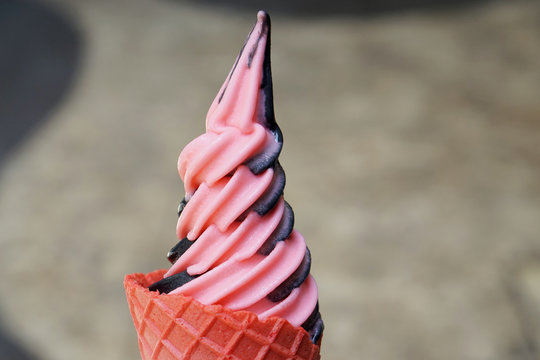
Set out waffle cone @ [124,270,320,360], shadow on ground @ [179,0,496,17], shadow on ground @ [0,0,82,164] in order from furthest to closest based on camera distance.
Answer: shadow on ground @ [179,0,496,17], shadow on ground @ [0,0,82,164], waffle cone @ [124,270,320,360]

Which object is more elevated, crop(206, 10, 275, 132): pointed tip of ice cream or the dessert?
crop(206, 10, 275, 132): pointed tip of ice cream

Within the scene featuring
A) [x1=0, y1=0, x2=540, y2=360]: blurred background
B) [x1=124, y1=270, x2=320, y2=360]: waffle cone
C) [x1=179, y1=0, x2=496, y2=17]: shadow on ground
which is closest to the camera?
[x1=124, y1=270, x2=320, y2=360]: waffle cone

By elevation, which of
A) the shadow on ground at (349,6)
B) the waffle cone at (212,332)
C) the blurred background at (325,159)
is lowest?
the blurred background at (325,159)

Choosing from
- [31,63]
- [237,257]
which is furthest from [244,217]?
[31,63]

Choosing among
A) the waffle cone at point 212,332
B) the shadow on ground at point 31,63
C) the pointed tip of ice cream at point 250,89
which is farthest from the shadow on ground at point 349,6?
the waffle cone at point 212,332

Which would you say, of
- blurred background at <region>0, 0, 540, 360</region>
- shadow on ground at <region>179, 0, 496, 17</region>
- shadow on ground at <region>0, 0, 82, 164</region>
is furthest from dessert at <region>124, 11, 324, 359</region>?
shadow on ground at <region>179, 0, 496, 17</region>

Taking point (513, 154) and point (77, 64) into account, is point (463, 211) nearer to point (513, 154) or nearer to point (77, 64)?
point (513, 154)

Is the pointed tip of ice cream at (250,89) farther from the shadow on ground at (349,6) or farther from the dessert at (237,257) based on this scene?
the shadow on ground at (349,6)

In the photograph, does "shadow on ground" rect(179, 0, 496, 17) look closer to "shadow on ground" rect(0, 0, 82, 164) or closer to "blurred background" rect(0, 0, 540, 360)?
"blurred background" rect(0, 0, 540, 360)
